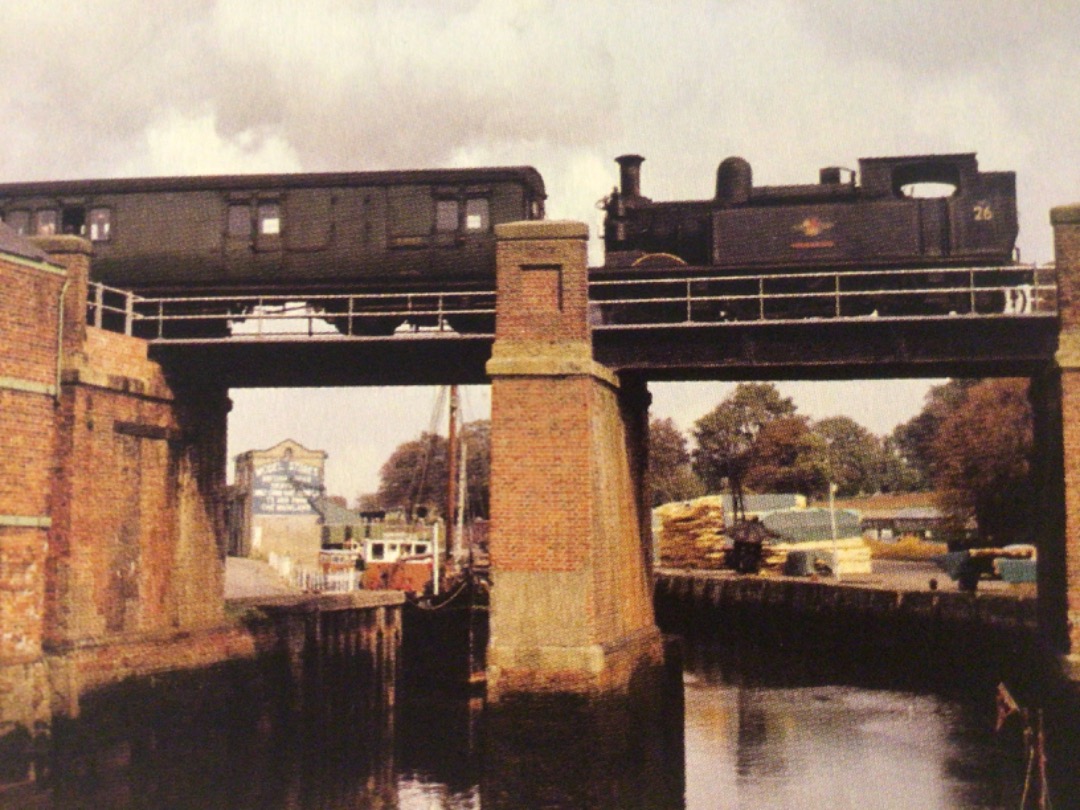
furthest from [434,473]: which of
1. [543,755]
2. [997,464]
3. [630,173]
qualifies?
[543,755]

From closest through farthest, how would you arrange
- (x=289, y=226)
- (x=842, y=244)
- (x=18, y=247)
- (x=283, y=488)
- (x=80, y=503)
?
(x=18, y=247)
(x=80, y=503)
(x=842, y=244)
(x=289, y=226)
(x=283, y=488)

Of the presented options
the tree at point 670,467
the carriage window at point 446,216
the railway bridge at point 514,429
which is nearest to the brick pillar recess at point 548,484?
the railway bridge at point 514,429

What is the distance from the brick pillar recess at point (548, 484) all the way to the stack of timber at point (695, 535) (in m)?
37.5

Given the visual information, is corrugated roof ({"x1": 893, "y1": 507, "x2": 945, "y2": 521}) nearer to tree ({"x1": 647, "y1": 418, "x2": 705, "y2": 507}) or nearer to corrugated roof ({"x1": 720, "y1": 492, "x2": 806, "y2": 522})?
tree ({"x1": 647, "y1": 418, "x2": 705, "y2": 507})

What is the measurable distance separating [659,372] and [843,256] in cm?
478

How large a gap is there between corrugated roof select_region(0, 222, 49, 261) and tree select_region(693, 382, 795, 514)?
65.9m

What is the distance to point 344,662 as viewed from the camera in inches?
1268

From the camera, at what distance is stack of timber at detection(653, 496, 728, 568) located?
184 ft

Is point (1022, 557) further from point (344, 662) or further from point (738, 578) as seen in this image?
point (344, 662)

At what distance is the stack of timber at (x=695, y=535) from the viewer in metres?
56.1

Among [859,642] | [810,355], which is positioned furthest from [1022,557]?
[810,355]

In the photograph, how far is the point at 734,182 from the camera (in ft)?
80.0

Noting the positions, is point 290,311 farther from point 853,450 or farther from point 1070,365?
point 853,450

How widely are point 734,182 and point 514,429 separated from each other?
914 cm
